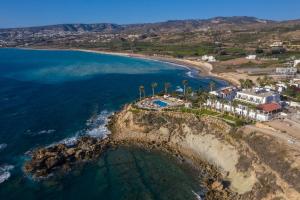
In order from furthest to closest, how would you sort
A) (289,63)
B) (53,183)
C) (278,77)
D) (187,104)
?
(289,63) → (278,77) → (187,104) → (53,183)

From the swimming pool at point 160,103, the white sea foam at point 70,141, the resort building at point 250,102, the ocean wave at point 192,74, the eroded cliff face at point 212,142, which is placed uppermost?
the resort building at point 250,102

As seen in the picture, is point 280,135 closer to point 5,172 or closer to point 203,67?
point 5,172

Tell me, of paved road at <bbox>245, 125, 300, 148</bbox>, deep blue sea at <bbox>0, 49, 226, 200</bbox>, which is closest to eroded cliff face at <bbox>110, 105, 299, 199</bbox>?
paved road at <bbox>245, 125, 300, 148</bbox>

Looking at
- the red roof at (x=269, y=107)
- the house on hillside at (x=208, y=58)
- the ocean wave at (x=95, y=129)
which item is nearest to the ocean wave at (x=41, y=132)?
the ocean wave at (x=95, y=129)

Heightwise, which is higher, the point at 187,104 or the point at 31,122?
the point at 187,104

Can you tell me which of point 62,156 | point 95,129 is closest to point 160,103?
point 95,129

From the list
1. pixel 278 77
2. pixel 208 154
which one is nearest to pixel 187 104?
pixel 208 154

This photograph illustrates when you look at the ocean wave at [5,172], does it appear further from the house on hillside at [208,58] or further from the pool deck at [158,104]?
the house on hillside at [208,58]

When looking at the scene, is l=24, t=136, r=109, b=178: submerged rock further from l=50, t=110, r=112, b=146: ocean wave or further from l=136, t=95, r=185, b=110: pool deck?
l=136, t=95, r=185, b=110: pool deck

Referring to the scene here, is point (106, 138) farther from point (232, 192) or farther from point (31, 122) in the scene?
point (232, 192)
